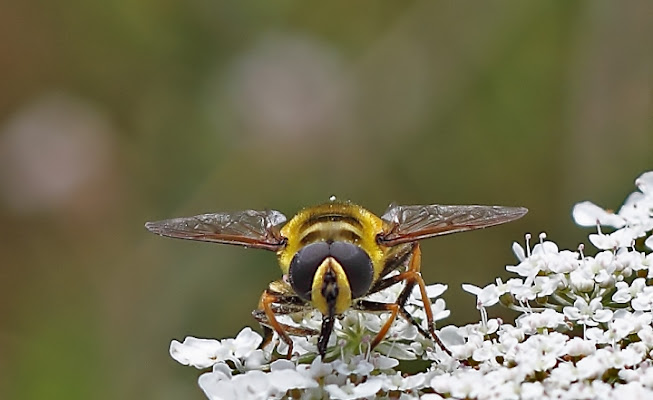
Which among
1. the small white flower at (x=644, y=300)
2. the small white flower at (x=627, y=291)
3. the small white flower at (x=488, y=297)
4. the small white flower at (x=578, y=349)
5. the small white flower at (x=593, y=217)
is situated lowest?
the small white flower at (x=578, y=349)

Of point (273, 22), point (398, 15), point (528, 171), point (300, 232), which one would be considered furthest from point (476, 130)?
point (300, 232)

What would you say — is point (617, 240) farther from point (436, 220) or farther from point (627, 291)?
point (436, 220)

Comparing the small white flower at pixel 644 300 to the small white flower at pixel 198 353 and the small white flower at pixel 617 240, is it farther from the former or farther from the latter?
the small white flower at pixel 198 353

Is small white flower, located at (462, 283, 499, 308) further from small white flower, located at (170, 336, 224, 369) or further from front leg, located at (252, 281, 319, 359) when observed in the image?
small white flower, located at (170, 336, 224, 369)

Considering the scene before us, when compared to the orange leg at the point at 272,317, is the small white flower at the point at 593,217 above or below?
above

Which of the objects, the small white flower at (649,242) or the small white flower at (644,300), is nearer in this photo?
the small white flower at (644,300)

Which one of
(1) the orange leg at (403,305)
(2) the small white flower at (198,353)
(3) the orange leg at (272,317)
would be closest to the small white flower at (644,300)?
(1) the orange leg at (403,305)

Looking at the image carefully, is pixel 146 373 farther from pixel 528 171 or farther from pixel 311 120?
pixel 528 171

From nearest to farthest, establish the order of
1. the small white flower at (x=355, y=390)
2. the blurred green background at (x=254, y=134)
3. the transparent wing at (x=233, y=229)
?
the small white flower at (x=355, y=390) → the transparent wing at (x=233, y=229) → the blurred green background at (x=254, y=134)

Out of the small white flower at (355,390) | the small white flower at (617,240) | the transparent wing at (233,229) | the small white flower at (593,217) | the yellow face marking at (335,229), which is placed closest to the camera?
the small white flower at (355,390)
